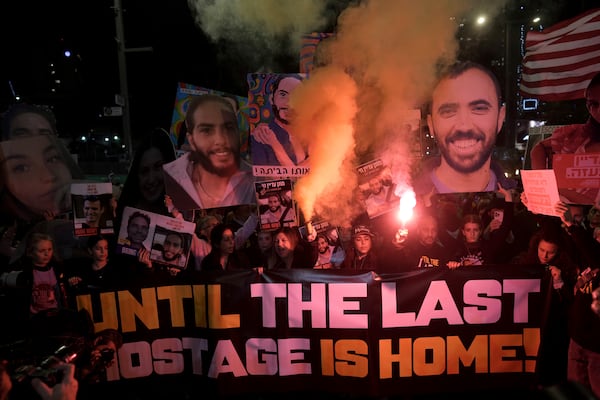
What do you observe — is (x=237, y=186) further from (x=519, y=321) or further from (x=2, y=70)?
(x=2, y=70)

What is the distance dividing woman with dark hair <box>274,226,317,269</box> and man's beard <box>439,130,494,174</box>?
199cm

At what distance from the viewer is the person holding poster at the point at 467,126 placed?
15.7 ft

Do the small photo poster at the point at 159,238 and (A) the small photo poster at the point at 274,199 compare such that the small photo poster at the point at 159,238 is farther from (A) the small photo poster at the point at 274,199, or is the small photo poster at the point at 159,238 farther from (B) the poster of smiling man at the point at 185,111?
(B) the poster of smiling man at the point at 185,111

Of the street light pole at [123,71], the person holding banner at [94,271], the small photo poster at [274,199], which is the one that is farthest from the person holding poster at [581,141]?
the street light pole at [123,71]

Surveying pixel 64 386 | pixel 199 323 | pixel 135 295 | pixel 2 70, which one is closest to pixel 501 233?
pixel 199 323

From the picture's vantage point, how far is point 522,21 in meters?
6.45

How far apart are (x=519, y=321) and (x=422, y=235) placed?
50.6 inches

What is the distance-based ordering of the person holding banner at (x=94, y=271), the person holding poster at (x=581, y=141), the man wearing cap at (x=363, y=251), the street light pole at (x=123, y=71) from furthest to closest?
the street light pole at (x=123, y=71)
the person holding poster at (x=581, y=141)
the man wearing cap at (x=363, y=251)
the person holding banner at (x=94, y=271)

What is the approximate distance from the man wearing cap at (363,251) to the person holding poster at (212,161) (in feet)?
4.98

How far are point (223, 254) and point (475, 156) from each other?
3216 millimetres

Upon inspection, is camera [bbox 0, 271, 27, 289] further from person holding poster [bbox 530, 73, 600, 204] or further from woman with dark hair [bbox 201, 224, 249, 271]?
Result: person holding poster [bbox 530, 73, 600, 204]

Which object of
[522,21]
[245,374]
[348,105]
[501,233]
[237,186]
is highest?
[522,21]

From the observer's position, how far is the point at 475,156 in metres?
4.93

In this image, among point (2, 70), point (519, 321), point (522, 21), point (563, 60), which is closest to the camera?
point (519, 321)
